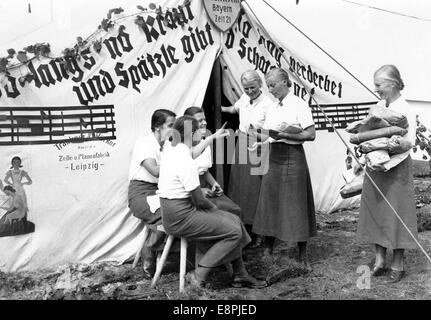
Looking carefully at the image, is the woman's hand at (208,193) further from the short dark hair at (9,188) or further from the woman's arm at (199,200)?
the short dark hair at (9,188)

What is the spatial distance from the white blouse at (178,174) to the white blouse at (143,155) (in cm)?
50

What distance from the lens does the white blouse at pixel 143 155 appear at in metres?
4.80

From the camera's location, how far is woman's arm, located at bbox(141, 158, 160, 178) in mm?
4746

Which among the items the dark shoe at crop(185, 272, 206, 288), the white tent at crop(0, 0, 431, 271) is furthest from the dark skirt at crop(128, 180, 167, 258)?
the dark shoe at crop(185, 272, 206, 288)

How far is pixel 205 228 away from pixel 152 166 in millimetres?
777

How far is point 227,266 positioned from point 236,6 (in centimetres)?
243

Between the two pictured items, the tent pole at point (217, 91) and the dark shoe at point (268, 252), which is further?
the tent pole at point (217, 91)

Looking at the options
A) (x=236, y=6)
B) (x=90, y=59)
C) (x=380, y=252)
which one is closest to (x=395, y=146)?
(x=380, y=252)

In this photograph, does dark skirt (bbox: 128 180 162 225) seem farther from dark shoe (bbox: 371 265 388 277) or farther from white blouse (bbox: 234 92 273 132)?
dark shoe (bbox: 371 265 388 277)

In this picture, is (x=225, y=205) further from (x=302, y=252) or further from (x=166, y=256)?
(x=302, y=252)

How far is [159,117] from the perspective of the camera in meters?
4.81

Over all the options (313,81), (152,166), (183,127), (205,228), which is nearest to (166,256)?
(205,228)

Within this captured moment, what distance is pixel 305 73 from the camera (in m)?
6.31

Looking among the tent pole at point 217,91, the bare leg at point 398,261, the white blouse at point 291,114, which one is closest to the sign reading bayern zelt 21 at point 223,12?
the tent pole at point 217,91
